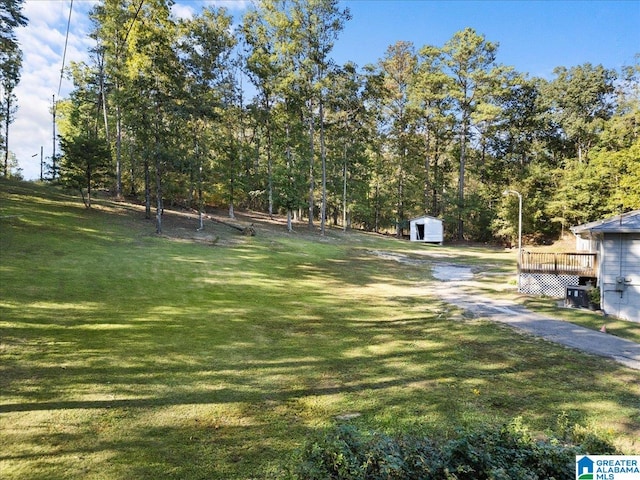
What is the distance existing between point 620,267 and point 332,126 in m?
25.2

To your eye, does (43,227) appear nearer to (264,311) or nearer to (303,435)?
(264,311)

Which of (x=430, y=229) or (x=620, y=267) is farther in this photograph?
(x=430, y=229)

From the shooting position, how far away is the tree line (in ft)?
71.8

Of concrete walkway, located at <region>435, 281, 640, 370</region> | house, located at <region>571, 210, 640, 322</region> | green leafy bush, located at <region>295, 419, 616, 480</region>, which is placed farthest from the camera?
house, located at <region>571, 210, 640, 322</region>

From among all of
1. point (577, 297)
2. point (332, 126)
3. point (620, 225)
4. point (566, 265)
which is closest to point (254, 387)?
point (577, 297)

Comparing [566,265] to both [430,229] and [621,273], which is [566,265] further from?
[430,229]

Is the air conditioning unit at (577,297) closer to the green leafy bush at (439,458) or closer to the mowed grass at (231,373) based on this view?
the mowed grass at (231,373)

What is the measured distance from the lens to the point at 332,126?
110 ft

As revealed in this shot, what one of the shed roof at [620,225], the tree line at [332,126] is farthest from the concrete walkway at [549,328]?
the tree line at [332,126]

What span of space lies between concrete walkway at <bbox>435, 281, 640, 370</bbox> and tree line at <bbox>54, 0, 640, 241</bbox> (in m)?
17.3

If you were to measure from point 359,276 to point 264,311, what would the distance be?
7920 mm

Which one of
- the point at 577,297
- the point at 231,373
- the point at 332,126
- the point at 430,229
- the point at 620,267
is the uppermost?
the point at 332,126

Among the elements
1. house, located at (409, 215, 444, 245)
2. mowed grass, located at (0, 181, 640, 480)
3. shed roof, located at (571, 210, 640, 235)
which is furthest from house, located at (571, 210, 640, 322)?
house, located at (409, 215, 444, 245)

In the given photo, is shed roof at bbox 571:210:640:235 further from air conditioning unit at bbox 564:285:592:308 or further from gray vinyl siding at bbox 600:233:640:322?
air conditioning unit at bbox 564:285:592:308
